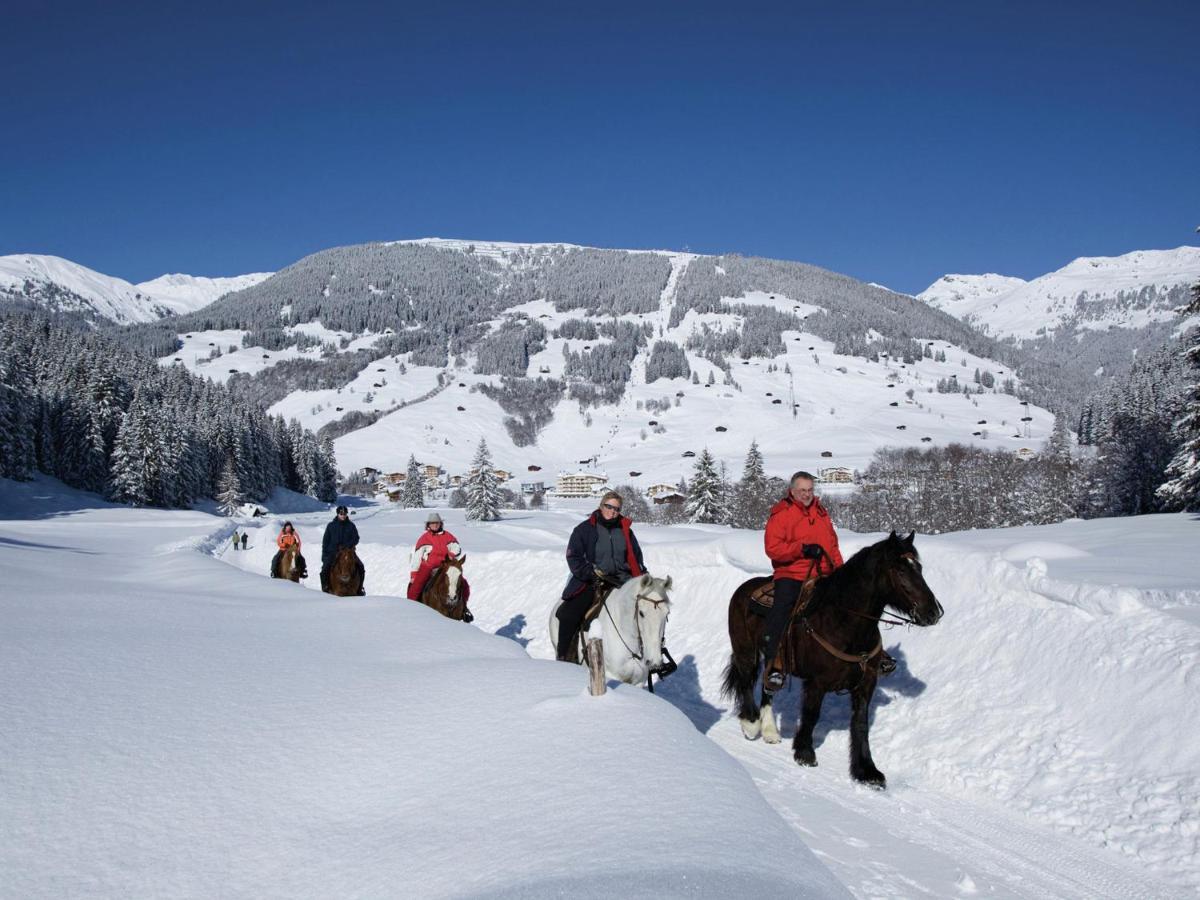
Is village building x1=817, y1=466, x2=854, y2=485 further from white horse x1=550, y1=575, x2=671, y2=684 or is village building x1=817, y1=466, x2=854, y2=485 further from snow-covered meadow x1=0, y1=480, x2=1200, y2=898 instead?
white horse x1=550, y1=575, x2=671, y2=684

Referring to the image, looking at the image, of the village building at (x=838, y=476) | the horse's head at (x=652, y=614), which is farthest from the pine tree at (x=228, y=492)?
the village building at (x=838, y=476)

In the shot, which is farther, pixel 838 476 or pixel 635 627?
pixel 838 476

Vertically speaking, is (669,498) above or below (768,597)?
below

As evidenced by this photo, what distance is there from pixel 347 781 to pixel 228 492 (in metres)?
78.7

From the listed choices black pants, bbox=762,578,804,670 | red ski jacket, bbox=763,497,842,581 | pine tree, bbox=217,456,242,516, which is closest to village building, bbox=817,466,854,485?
pine tree, bbox=217,456,242,516

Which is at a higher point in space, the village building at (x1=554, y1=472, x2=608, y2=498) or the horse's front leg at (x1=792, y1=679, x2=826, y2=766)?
the horse's front leg at (x1=792, y1=679, x2=826, y2=766)

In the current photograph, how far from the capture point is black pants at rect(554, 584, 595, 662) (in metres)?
9.63

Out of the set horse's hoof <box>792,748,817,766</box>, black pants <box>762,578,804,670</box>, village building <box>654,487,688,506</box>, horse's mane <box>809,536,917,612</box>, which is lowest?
village building <box>654,487,688,506</box>

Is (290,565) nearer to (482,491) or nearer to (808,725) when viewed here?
(808,725)

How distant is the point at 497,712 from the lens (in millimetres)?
5828

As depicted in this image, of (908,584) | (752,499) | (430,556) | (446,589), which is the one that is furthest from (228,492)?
(908,584)

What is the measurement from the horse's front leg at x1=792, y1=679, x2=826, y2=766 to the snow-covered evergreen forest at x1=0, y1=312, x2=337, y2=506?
→ 67.9 m

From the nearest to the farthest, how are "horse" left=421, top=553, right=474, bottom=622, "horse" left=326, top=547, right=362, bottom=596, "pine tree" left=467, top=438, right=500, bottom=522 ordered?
"horse" left=421, top=553, right=474, bottom=622, "horse" left=326, top=547, right=362, bottom=596, "pine tree" left=467, top=438, right=500, bottom=522

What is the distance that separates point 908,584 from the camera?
24.0 ft
